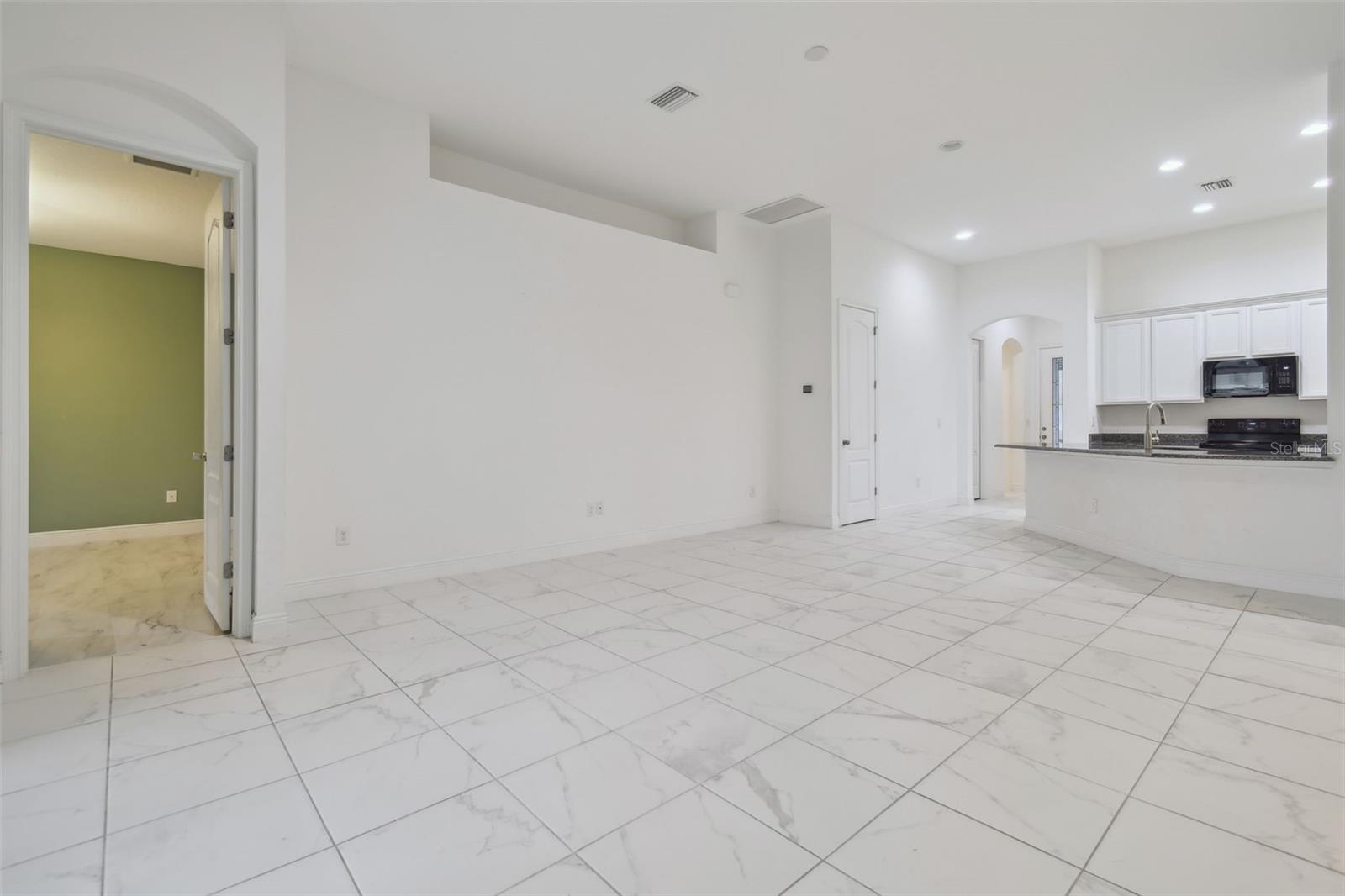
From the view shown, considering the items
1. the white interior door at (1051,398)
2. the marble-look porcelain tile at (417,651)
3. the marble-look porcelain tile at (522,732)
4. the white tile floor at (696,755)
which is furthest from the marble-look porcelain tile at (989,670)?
the white interior door at (1051,398)

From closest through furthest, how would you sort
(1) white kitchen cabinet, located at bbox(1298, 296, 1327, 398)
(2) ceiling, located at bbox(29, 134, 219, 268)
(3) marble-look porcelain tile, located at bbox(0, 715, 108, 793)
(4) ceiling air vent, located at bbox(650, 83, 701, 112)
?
1. (3) marble-look porcelain tile, located at bbox(0, 715, 108, 793)
2. (4) ceiling air vent, located at bbox(650, 83, 701, 112)
3. (2) ceiling, located at bbox(29, 134, 219, 268)
4. (1) white kitchen cabinet, located at bbox(1298, 296, 1327, 398)

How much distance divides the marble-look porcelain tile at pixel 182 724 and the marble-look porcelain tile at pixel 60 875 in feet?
1.70

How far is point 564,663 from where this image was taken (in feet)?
9.22

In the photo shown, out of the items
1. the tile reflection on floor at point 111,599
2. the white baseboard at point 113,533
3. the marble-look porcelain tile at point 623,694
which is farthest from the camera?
the white baseboard at point 113,533

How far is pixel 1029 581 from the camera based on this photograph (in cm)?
430

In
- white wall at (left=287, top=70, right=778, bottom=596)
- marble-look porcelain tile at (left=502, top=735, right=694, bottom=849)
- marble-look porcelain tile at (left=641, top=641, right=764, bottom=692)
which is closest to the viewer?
marble-look porcelain tile at (left=502, top=735, right=694, bottom=849)

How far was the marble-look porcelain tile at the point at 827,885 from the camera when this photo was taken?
1.41 m

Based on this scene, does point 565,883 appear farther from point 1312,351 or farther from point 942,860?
point 1312,351

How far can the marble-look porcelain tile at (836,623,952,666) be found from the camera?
289cm

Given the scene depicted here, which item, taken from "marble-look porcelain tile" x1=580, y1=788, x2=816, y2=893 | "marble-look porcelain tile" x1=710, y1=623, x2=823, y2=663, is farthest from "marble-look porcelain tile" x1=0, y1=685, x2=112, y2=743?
"marble-look porcelain tile" x1=710, y1=623, x2=823, y2=663

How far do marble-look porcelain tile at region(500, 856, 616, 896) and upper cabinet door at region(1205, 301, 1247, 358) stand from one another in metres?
8.28

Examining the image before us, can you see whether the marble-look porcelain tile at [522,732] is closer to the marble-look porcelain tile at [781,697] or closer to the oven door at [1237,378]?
the marble-look porcelain tile at [781,697]

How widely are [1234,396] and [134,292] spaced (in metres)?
11.8

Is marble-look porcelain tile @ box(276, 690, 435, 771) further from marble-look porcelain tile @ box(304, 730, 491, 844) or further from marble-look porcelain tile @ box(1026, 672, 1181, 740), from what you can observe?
marble-look porcelain tile @ box(1026, 672, 1181, 740)
